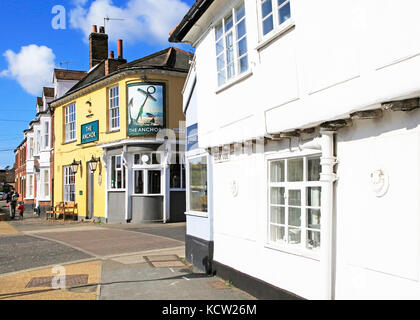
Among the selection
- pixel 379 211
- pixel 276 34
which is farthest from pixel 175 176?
pixel 379 211

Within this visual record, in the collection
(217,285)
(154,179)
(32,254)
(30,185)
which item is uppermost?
(154,179)

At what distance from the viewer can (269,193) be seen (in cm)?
670

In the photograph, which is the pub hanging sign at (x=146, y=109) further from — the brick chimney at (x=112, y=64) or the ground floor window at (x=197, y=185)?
the ground floor window at (x=197, y=185)

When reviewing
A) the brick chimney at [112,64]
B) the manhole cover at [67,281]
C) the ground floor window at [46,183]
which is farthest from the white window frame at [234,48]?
the ground floor window at [46,183]

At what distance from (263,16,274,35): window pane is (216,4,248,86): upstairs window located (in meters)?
0.68

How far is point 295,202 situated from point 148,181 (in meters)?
13.9

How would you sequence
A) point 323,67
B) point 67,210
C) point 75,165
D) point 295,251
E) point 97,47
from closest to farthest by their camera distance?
1. point 323,67
2. point 295,251
3. point 75,165
4. point 67,210
5. point 97,47

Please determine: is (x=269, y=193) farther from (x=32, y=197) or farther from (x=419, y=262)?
(x=32, y=197)

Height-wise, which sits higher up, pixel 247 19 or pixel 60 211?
pixel 247 19

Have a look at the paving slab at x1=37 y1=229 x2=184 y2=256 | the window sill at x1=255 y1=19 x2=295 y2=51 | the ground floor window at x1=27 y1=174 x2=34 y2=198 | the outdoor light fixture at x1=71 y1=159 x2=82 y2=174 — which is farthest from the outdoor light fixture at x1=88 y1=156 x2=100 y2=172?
the ground floor window at x1=27 y1=174 x2=34 y2=198

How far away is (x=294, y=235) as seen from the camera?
20.1 ft

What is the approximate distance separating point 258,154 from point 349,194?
2403 mm

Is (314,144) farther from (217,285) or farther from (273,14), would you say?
(217,285)
